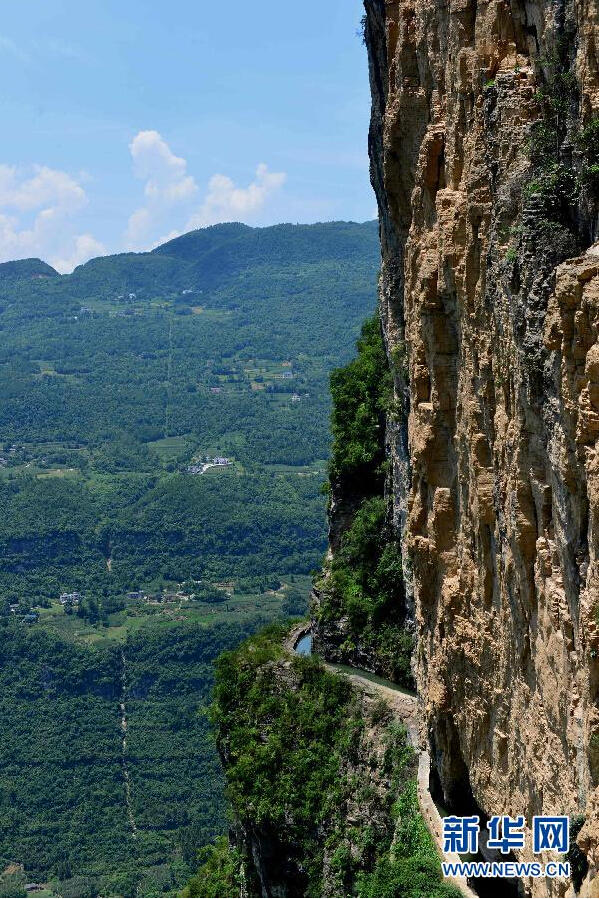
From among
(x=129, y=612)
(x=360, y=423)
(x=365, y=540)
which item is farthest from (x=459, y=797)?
(x=129, y=612)

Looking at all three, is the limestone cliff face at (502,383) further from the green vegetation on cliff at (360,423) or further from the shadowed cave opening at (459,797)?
the green vegetation on cliff at (360,423)

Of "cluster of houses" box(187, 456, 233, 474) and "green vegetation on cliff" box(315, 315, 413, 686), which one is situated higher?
"green vegetation on cliff" box(315, 315, 413, 686)

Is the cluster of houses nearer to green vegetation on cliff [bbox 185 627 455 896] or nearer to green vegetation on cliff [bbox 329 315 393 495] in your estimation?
green vegetation on cliff [bbox 329 315 393 495]

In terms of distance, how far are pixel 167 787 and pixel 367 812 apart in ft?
Result: 204

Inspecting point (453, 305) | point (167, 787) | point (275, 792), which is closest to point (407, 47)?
point (453, 305)

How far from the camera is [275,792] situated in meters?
35.6

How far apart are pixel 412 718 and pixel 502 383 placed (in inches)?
623

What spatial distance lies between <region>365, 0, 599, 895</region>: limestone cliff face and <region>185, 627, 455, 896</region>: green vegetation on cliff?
456cm

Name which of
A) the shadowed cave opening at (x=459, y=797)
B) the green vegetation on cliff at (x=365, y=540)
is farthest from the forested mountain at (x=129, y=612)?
the shadowed cave opening at (x=459, y=797)

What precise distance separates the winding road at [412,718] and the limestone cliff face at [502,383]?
898 millimetres

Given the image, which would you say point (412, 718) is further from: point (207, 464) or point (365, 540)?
point (207, 464)

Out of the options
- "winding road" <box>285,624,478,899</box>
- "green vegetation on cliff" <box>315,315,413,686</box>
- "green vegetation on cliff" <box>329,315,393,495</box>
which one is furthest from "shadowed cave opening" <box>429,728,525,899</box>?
"green vegetation on cliff" <box>329,315,393,495</box>

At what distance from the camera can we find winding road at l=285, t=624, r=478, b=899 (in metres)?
25.1

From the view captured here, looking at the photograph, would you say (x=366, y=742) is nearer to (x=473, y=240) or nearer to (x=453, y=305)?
(x=453, y=305)
